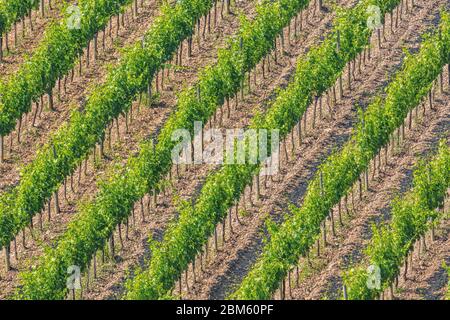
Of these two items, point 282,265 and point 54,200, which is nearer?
point 282,265

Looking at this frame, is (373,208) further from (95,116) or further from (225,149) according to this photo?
(95,116)

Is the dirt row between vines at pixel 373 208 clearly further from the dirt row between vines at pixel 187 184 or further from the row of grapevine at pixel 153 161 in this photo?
the row of grapevine at pixel 153 161

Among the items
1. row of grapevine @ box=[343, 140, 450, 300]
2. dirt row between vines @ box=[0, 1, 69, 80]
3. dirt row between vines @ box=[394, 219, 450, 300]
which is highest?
dirt row between vines @ box=[0, 1, 69, 80]

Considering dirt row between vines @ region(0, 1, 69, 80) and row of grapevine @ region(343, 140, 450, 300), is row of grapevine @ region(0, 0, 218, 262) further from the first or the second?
row of grapevine @ region(343, 140, 450, 300)

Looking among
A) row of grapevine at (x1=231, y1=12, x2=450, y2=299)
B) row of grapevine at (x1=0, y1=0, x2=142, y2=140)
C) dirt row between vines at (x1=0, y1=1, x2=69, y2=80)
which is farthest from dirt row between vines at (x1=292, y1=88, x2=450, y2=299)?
dirt row between vines at (x1=0, y1=1, x2=69, y2=80)

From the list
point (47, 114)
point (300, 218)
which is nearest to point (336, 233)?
point (300, 218)

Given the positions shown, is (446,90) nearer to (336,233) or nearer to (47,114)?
(336,233)
